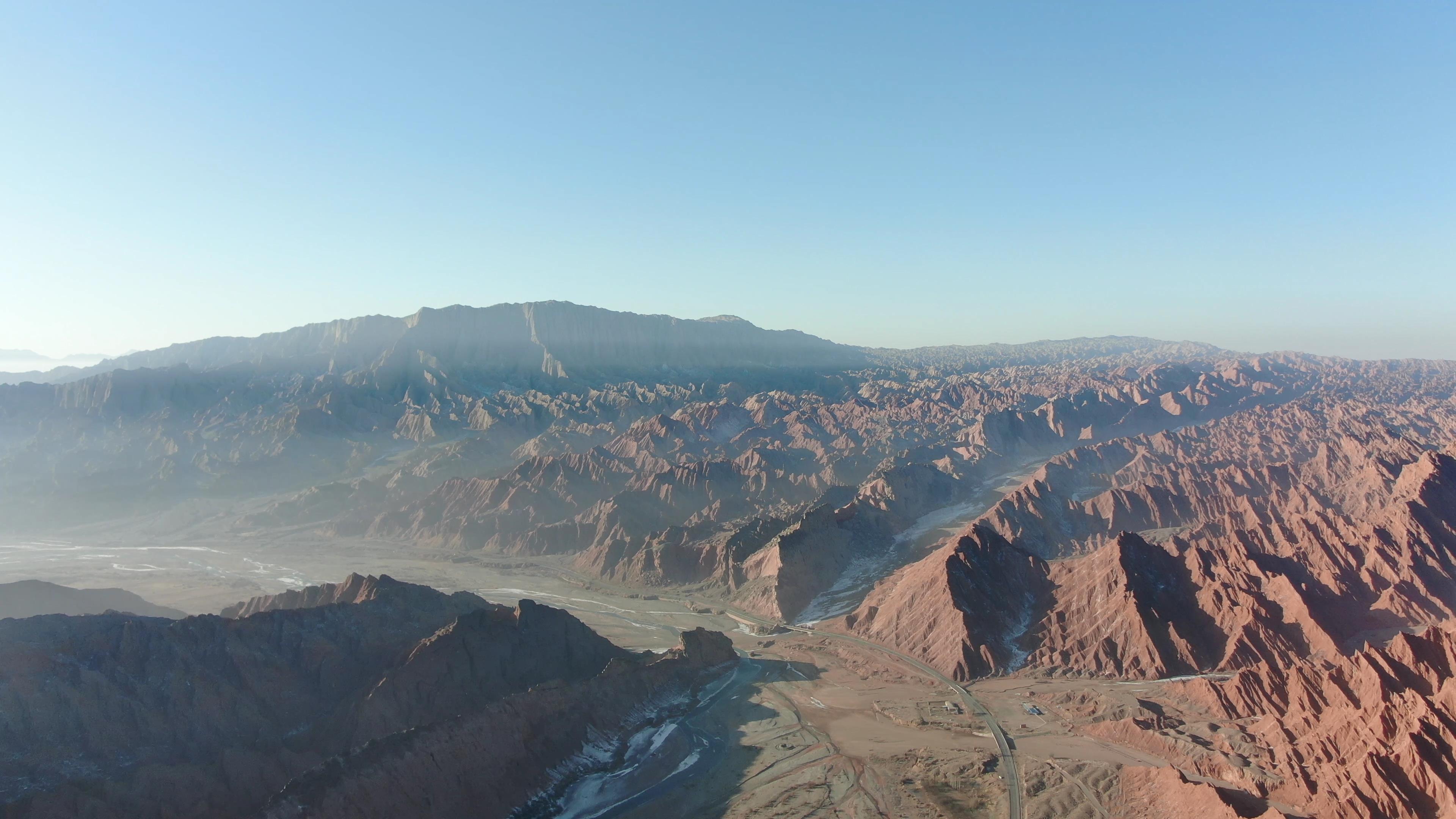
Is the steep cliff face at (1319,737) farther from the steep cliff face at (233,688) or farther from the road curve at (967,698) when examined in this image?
the steep cliff face at (233,688)

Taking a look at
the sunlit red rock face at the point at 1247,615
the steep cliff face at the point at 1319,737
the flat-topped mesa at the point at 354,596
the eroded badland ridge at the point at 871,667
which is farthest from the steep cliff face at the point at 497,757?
the steep cliff face at the point at 1319,737

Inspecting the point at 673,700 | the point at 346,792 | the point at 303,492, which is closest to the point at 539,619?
the point at 673,700

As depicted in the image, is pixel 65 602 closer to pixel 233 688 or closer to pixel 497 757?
pixel 233 688

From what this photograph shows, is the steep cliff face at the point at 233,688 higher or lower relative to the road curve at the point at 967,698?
higher

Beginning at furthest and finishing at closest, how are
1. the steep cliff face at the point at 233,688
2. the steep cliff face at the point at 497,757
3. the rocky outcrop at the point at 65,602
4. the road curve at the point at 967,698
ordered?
1. the rocky outcrop at the point at 65,602
2. the road curve at the point at 967,698
3. the steep cliff face at the point at 233,688
4. the steep cliff face at the point at 497,757

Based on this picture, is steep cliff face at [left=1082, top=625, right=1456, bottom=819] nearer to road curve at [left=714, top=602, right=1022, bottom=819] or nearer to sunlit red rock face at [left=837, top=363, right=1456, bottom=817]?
sunlit red rock face at [left=837, top=363, right=1456, bottom=817]

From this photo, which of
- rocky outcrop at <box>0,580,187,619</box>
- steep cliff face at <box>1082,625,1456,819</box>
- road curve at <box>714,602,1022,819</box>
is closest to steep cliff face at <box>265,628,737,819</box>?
road curve at <box>714,602,1022,819</box>
